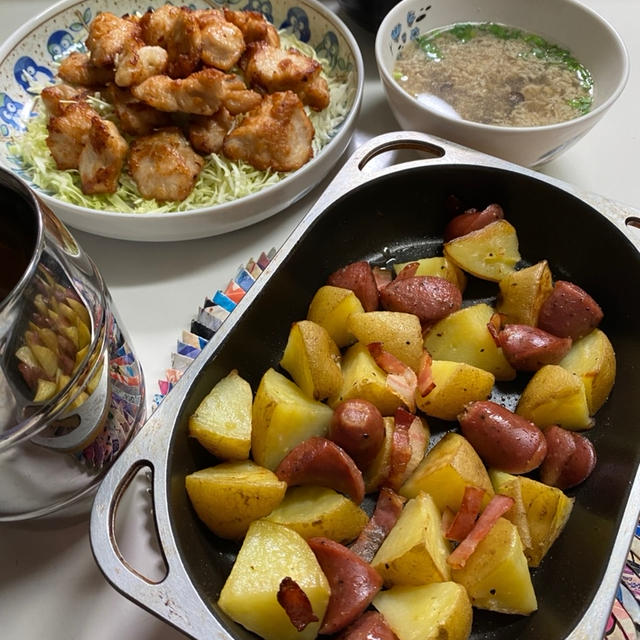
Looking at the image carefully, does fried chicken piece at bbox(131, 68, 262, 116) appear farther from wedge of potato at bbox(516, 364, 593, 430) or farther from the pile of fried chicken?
wedge of potato at bbox(516, 364, 593, 430)

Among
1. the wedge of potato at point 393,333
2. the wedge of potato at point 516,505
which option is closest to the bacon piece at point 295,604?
the wedge of potato at point 516,505

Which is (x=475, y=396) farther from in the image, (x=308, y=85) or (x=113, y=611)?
(x=308, y=85)

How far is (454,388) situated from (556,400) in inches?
6.5

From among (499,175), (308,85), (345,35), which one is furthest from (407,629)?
(345,35)

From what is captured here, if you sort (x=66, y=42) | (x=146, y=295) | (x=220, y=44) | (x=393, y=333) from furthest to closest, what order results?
(x=66, y=42), (x=220, y=44), (x=146, y=295), (x=393, y=333)

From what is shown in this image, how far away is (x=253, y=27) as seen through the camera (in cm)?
158

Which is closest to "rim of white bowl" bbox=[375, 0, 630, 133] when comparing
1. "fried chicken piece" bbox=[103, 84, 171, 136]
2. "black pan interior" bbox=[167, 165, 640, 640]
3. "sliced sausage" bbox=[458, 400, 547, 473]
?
"black pan interior" bbox=[167, 165, 640, 640]

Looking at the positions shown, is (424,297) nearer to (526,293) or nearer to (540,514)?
(526,293)

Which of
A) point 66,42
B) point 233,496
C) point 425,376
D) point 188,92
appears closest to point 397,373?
point 425,376

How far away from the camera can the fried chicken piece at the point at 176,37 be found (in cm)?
148

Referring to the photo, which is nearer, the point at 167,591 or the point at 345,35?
the point at 167,591

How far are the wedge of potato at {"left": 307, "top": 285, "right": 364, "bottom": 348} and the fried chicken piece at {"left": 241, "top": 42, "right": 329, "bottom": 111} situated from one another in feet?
1.95

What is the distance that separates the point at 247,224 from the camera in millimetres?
1405

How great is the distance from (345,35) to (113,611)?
1375 mm
